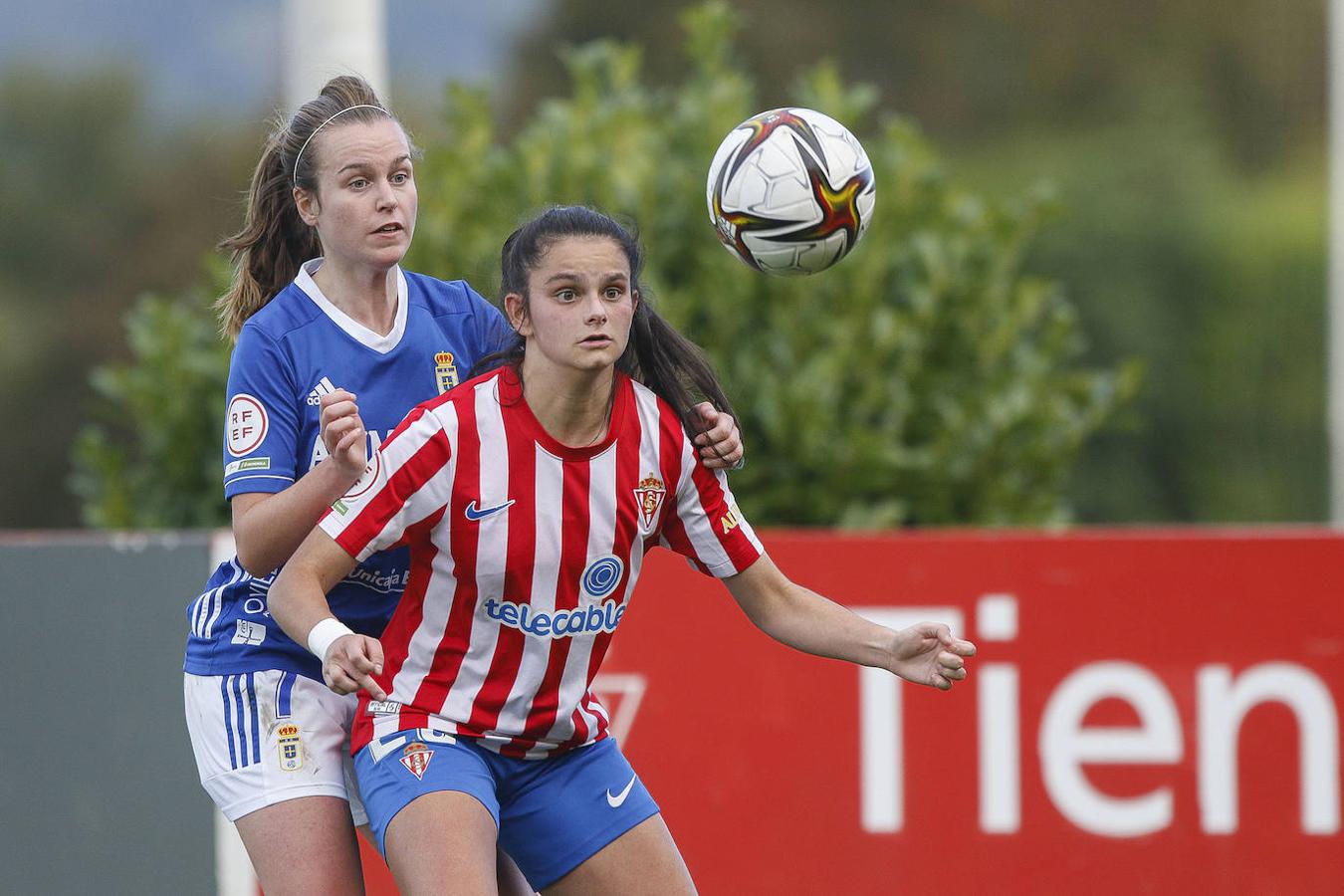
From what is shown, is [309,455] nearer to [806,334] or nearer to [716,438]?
[716,438]

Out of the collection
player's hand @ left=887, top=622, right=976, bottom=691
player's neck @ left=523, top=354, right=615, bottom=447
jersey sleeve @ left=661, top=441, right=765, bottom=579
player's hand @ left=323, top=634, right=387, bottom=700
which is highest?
player's neck @ left=523, top=354, right=615, bottom=447

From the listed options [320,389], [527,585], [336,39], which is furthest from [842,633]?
[336,39]

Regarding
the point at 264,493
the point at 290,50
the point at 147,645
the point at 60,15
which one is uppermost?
the point at 60,15

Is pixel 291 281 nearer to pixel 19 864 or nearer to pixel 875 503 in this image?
pixel 19 864

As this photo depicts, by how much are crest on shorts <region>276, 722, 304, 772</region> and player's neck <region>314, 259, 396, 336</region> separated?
0.89 metres

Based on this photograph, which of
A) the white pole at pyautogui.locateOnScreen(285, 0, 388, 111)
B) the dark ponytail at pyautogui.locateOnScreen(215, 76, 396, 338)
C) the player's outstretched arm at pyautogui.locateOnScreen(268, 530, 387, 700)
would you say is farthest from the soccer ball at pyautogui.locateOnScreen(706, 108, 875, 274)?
the white pole at pyautogui.locateOnScreen(285, 0, 388, 111)

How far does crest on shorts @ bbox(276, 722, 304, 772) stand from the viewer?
12.8ft

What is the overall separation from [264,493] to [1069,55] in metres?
26.7

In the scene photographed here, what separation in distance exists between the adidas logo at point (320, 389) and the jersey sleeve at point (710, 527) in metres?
0.80

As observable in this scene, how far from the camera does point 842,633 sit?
4.04 metres

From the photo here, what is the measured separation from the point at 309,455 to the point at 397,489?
33cm

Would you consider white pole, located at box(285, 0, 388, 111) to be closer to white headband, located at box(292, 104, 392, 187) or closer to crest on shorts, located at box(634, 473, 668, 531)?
white headband, located at box(292, 104, 392, 187)

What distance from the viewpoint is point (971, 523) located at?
8109 millimetres

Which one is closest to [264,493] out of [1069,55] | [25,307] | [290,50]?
[290,50]
